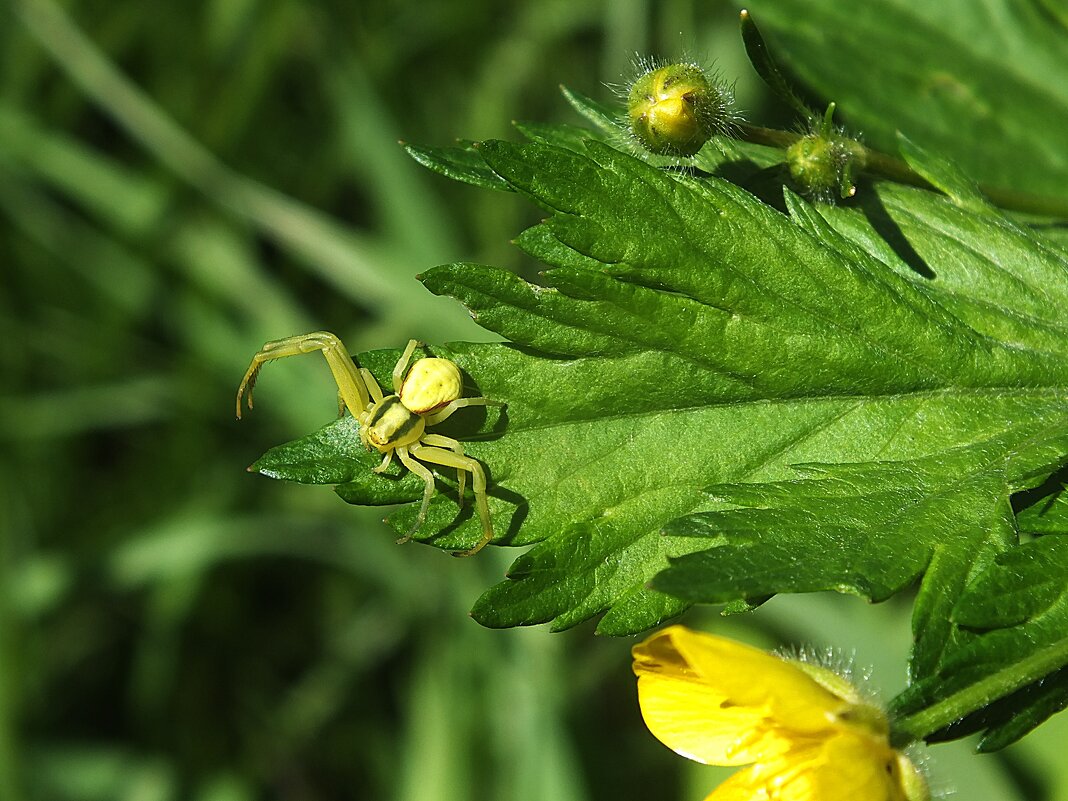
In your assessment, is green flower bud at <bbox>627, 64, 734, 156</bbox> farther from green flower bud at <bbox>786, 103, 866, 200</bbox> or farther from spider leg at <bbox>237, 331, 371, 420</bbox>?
spider leg at <bbox>237, 331, 371, 420</bbox>

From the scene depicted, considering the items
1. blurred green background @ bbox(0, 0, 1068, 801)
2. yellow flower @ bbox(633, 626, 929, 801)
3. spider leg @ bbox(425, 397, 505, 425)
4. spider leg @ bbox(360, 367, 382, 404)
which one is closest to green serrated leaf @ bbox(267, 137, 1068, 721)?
spider leg @ bbox(425, 397, 505, 425)

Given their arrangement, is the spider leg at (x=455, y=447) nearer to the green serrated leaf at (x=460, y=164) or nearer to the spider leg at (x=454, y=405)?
the spider leg at (x=454, y=405)

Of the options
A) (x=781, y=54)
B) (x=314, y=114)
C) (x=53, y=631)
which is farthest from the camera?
(x=314, y=114)

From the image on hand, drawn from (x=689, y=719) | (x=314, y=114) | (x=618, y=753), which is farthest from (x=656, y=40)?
(x=689, y=719)

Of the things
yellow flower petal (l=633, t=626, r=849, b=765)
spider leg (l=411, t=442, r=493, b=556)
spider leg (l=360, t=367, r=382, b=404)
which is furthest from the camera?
spider leg (l=360, t=367, r=382, b=404)

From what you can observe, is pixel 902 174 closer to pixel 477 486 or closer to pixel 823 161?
pixel 823 161

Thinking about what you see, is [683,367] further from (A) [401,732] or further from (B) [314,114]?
(B) [314,114]
